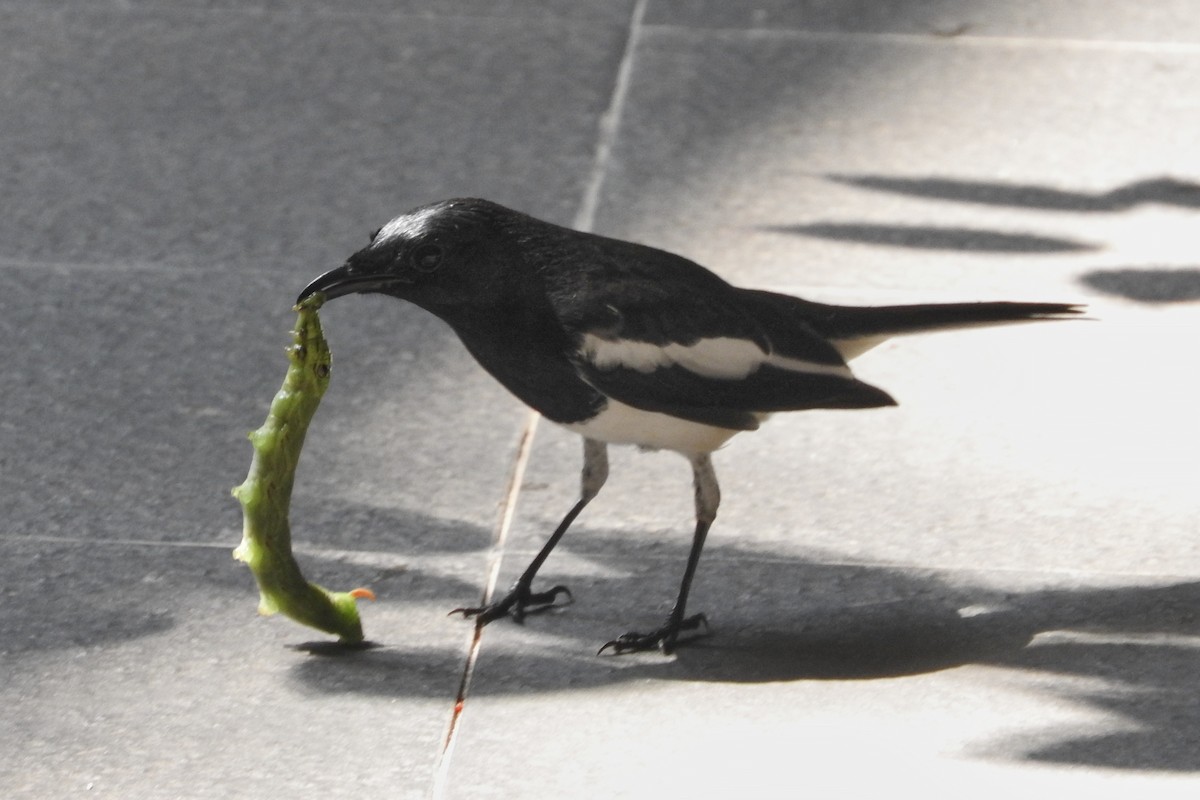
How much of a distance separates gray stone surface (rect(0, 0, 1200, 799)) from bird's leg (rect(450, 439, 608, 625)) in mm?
91

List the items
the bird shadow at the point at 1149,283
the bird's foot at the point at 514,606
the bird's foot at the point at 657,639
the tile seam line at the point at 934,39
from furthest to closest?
the tile seam line at the point at 934,39 → the bird shadow at the point at 1149,283 → the bird's foot at the point at 514,606 → the bird's foot at the point at 657,639

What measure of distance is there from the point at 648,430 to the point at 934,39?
4.36 metres

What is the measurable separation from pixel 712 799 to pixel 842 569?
112 cm

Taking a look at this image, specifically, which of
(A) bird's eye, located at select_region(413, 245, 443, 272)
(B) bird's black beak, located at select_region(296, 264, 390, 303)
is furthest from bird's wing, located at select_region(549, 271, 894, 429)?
(B) bird's black beak, located at select_region(296, 264, 390, 303)

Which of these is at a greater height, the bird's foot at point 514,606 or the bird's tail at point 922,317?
the bird's tail at point 922,317

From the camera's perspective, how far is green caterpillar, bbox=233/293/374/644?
4008mm

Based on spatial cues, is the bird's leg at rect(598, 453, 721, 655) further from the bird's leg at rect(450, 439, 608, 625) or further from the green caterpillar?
the green caterpillar

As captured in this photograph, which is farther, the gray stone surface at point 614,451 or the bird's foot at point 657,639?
the bird's foot at point 657,639

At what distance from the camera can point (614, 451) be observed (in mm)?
5375

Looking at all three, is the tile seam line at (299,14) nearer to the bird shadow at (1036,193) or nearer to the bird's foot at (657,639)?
the bird shadow at (1036,193)

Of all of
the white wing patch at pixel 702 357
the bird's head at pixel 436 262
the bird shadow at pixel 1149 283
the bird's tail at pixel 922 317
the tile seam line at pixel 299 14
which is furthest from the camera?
the tile seam line at pixel 299 14

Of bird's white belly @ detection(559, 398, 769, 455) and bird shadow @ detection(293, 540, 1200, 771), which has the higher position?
bird's white belly @ detection(559, 398, 769, 455)

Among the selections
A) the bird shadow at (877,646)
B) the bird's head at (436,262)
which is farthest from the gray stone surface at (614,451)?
the bird's head at (436,262)

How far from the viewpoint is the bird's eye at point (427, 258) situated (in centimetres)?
396
